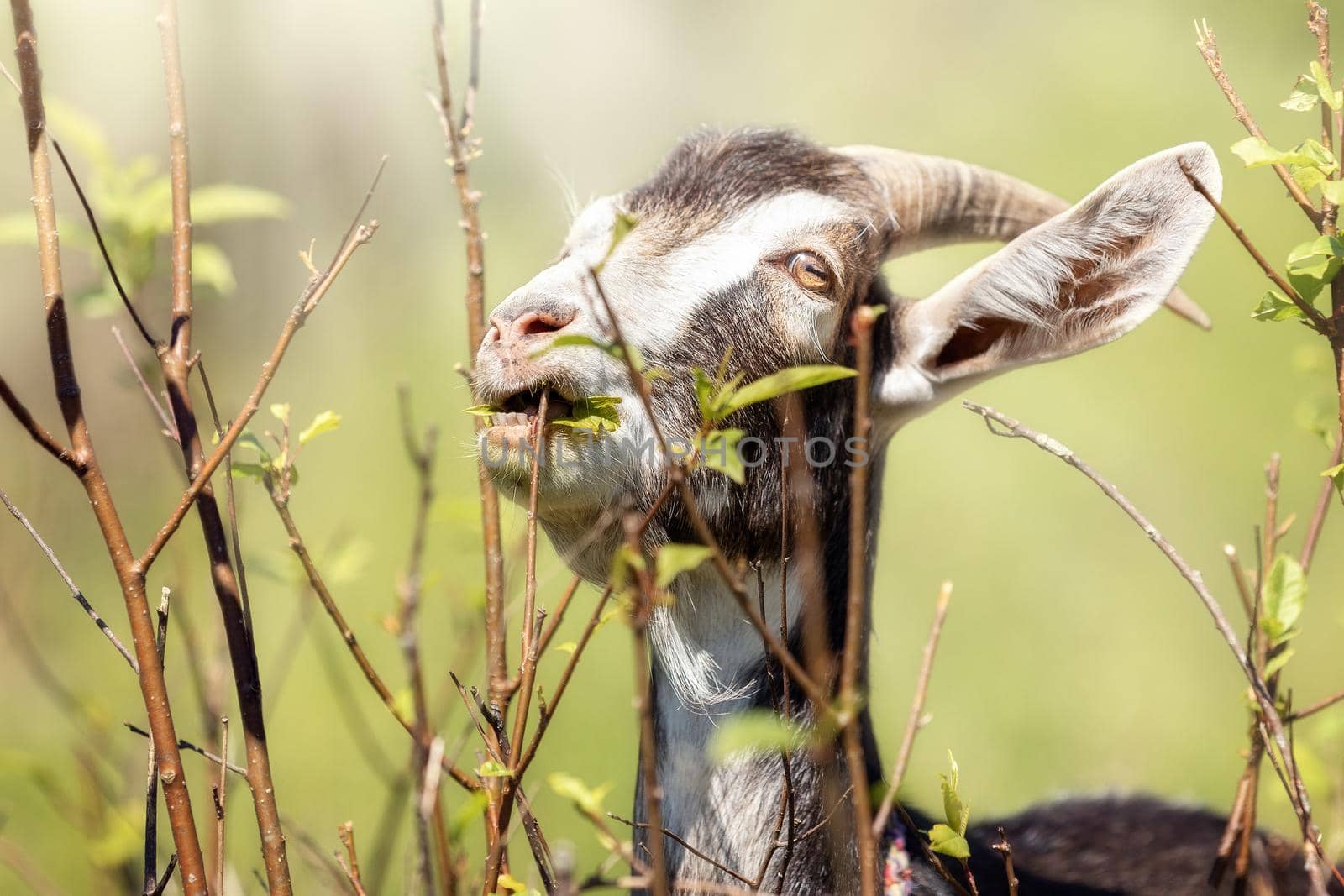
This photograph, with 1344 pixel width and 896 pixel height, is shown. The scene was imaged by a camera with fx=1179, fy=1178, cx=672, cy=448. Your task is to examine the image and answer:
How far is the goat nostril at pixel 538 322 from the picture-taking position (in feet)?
8.84

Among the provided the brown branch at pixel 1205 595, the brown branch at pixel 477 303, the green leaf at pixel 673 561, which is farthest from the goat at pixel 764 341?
the green leaf at pixel 673 561

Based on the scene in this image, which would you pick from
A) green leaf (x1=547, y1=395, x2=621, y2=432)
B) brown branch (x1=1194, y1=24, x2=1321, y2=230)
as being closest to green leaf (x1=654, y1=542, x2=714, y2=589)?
green leaf (x1=547, y1=395, x2=621, y2=432)

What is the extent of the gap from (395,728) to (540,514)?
15.4 feet

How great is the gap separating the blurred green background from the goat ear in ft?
11.7

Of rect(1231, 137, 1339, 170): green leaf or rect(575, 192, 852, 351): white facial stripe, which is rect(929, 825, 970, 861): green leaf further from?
rect(1231, 137, 1339, 170): green leaf

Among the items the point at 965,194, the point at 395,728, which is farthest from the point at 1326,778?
the point at 395,728

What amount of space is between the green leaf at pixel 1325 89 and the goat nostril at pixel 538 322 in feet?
5.42

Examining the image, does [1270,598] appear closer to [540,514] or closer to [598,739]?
[540,514]

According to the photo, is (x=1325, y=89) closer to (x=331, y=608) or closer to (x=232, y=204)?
(x=331, y=608)

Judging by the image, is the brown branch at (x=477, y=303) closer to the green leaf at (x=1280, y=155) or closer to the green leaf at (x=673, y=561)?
the green leaf at (x=673, y=561)

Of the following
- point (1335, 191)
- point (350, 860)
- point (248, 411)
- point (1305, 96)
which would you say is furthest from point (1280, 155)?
point (350, 860)

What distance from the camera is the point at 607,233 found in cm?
331

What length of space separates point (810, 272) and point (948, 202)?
664mm

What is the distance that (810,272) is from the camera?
3.24 meters
